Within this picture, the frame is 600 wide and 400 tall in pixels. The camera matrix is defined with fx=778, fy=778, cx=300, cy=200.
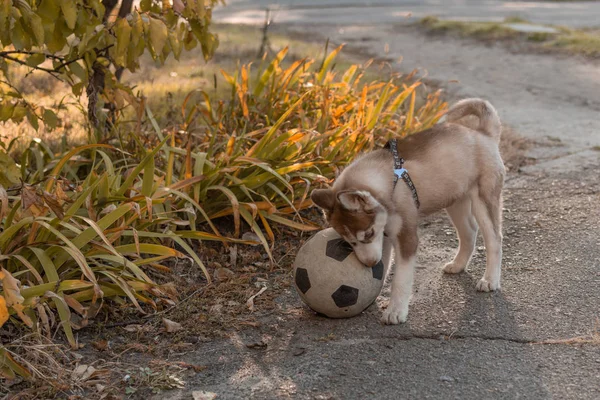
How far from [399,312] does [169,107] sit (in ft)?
12.7

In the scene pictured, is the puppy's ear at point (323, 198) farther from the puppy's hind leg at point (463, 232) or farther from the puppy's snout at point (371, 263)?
the puppy's hind leg at point (463, 232)

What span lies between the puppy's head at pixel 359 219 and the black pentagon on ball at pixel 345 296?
0.57ft

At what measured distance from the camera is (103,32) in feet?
15.8

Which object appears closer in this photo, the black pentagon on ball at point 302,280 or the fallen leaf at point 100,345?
the fallen leaf at point 100,345

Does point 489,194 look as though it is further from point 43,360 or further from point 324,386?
point 43,360

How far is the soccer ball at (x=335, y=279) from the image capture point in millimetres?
4406

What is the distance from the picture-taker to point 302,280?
4492 millimetres

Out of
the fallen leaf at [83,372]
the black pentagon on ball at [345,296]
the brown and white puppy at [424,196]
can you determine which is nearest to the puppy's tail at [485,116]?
the brown and white puppy at [424,196]

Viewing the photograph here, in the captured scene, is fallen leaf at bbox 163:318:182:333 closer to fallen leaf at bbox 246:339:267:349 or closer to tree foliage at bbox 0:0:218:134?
fallen leaf at bbox 246:339:267:349

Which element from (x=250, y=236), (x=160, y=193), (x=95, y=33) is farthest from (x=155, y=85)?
(x=160, y=193)

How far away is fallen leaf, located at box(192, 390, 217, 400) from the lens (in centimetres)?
371

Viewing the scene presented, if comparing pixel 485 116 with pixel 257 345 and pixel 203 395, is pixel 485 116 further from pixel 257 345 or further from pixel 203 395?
pixel 203 395

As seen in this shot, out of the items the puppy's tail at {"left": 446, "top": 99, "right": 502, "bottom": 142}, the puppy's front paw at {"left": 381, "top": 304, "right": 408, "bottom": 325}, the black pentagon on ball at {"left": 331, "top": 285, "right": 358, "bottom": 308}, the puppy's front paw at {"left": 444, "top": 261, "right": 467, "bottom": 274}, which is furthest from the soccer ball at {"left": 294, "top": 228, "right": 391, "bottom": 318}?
the puppy's tail at {"left": 446, "top": 99, "right": 502, "bottom": 142}

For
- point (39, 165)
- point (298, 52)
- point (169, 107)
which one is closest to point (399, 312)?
point (39, 165)
